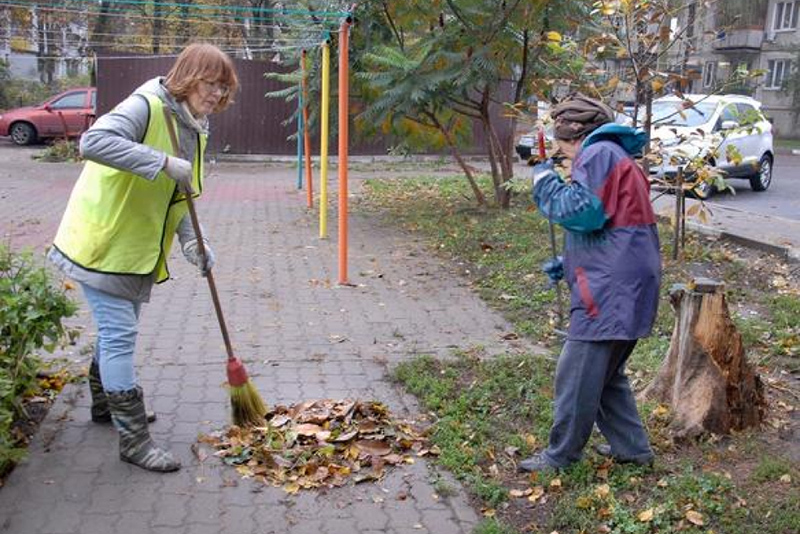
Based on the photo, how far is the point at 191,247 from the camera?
407 cm

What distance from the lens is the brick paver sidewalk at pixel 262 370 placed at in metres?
3.50

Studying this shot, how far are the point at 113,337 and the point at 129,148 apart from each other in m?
0.85

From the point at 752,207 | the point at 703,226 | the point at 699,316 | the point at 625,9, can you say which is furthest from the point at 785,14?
the point at 699,316

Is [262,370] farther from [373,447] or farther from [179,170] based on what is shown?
[179,170]

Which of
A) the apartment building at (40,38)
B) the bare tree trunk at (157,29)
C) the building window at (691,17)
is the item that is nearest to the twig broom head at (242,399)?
the building window at (691,17)

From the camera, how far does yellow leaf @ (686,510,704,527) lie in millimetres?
3309

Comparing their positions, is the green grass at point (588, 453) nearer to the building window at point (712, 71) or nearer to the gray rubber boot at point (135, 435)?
the gray rubber boot at point (135, 435)

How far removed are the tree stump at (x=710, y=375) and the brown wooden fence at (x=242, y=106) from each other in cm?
1526

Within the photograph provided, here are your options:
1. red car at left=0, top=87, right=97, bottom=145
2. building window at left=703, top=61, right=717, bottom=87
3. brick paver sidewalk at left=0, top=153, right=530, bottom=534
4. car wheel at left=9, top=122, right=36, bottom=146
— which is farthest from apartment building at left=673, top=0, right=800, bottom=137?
brick paver sidewalk at left=0, top=153, right=530, bottom=534

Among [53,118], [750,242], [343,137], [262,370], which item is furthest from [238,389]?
[53,118]

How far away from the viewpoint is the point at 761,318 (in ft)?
20.3

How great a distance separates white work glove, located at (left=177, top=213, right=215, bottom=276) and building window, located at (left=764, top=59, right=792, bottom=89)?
127 feet

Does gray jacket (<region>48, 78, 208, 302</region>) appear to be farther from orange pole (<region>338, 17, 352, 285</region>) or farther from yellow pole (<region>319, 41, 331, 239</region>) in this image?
yellow pole (<region>319, 41, 331, 239</region>)

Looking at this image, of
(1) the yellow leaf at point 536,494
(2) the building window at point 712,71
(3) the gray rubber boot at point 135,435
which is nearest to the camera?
(1) the yellow leaf at point 536,494
